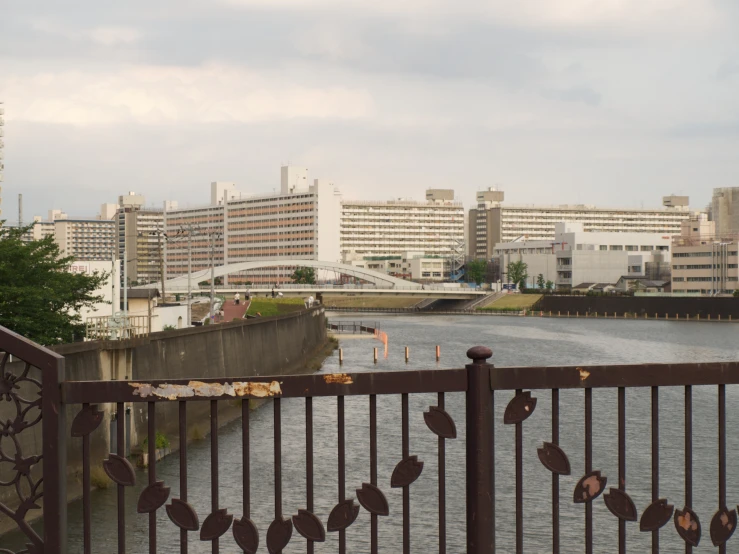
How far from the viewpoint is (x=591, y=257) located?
134 m

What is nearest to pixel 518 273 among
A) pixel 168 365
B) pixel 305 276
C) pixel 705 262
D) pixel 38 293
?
pixel 305 276

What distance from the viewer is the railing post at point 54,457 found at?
2969mm

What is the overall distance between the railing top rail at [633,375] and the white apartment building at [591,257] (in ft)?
423

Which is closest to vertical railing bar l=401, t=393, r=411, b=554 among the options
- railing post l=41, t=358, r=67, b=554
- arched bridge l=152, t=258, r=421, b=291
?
railing post l=41, t=358, r=67, b=554

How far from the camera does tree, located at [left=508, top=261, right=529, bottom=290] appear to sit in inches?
5536

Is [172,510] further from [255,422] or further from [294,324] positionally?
[294,324]

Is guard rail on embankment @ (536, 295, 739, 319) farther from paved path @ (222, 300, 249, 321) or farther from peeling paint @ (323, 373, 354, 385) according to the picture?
peeling paint @ (323, 373, 354, 385)

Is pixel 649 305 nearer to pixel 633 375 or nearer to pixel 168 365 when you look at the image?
pixel 168 365

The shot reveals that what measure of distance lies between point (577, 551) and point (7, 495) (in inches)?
402

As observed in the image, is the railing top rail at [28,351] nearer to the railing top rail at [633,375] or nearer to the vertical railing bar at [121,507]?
the vertical railing bar at [121,507]

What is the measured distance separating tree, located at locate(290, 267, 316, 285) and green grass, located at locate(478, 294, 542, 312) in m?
40.3

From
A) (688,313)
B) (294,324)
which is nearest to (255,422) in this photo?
(294,324)

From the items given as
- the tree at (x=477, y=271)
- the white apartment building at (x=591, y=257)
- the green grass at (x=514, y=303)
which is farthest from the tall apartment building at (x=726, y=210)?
the green grass at (x=514, y=303)

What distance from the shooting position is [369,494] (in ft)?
10.2
